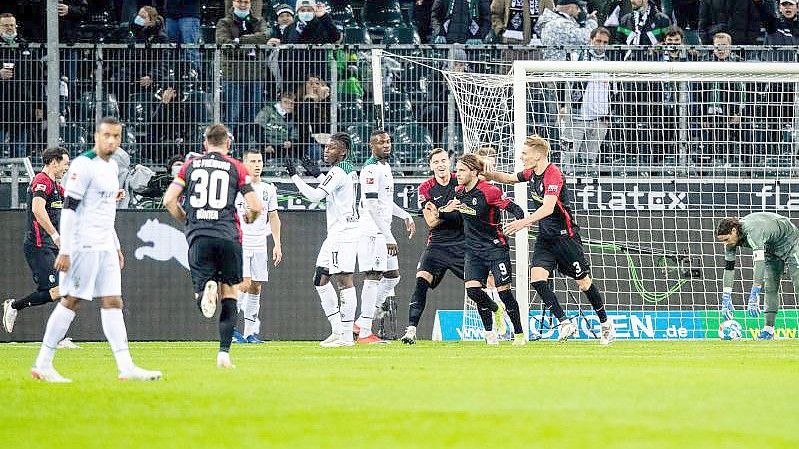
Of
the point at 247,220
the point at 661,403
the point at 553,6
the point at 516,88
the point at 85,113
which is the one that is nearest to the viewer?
the point at 661,403

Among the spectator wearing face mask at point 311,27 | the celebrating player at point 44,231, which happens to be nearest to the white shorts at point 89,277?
the celebrating player at point 44,231

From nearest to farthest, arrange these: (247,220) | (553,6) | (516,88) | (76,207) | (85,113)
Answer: (76,207), (247,220), (516,88), (85,113), (553,6)

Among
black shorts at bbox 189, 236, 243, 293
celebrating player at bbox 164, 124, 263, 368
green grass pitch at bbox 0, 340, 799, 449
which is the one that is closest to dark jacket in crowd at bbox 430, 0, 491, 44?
green grass pitch at bbox 0, 340, 799, 449

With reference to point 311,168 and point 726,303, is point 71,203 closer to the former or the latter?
point 311,168

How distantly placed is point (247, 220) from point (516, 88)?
6.02 metres

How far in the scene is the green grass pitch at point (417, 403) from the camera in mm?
7207

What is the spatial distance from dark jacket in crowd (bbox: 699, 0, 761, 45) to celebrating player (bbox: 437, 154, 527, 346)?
286 inches

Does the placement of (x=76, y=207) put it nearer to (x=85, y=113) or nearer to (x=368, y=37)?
(x=85, y=113)

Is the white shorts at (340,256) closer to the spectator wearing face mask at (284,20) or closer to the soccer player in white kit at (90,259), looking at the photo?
the spectator wearing face mask at (284,20)

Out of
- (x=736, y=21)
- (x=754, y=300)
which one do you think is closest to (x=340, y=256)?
(x=754, y=300)

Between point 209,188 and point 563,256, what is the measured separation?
5.33 metres

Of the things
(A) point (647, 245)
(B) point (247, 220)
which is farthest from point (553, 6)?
(B) point (247, 220)

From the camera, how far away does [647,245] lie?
764 inches

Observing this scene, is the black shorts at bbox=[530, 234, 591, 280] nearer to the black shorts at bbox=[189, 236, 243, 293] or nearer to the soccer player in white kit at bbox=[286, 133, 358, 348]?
the soccer player in white kit at bbox=[286, 133, 358, 348]
